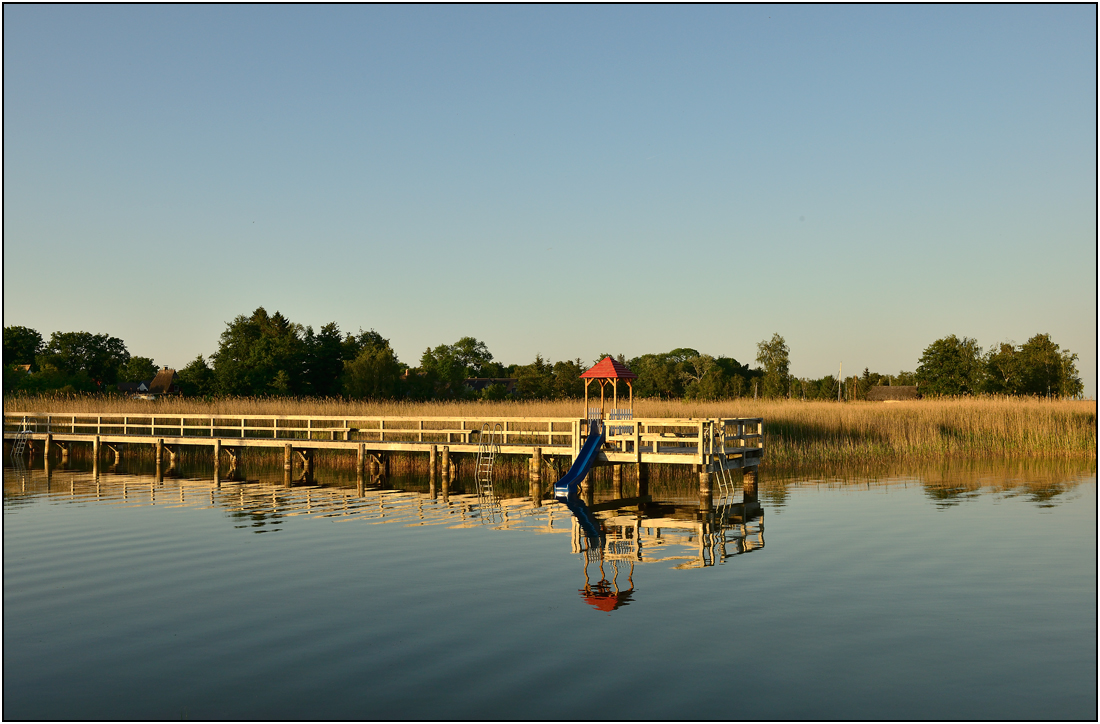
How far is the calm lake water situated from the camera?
349 inches

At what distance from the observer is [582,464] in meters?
24.4

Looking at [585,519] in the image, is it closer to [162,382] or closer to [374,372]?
[374,372]

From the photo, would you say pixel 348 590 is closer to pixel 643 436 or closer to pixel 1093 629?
pixel 1093 629

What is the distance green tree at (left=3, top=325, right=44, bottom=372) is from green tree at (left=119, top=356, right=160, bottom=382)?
10815 millimetres

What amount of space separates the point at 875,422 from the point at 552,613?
3005 centimetres

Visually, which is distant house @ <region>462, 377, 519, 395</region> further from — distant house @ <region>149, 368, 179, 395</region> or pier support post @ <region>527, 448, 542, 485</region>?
pier support post @ <region>527, 448, 542, 485</region>

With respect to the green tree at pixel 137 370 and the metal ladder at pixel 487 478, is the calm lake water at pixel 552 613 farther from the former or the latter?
the green tree at pixel 137 370

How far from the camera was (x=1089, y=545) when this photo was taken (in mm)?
17062

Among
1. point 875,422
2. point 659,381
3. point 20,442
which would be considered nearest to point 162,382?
point 659,381

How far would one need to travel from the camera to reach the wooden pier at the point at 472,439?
2458 cm

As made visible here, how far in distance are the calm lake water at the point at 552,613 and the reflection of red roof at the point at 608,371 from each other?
185 inches

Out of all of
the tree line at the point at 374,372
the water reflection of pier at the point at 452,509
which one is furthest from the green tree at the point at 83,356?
the water reflection of pier at the point at 452,509

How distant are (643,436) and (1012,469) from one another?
15.4 meters

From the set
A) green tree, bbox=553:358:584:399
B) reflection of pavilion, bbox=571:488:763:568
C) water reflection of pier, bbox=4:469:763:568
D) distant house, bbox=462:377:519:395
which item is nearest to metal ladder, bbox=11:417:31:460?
water reflection of pier, bbox=4:469:763:568
